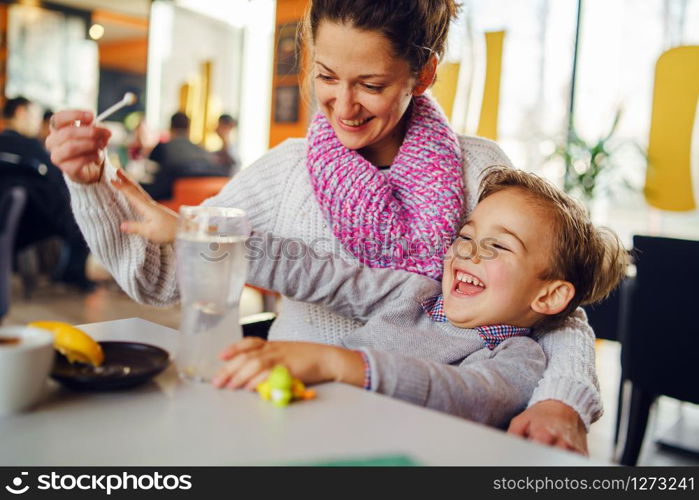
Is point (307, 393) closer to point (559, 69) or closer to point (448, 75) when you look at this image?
point (448, 75)

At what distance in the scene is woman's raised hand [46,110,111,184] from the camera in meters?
0.96

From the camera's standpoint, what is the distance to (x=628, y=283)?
8.22 feet

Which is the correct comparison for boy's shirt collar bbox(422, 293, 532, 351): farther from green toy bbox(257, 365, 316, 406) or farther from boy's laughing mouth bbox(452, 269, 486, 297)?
green toy bbox(257, 365, 316, 406)

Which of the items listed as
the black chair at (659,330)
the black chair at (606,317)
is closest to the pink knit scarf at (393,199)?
the black chair at (659,330)

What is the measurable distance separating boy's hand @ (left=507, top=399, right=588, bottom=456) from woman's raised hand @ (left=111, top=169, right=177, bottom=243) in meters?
0.60

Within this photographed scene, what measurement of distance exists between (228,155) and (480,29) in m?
2.81

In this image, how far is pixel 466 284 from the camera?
1.15 metres

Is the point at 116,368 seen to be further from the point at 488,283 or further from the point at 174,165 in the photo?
the point at 174,165

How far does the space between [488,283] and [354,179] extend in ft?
1.22

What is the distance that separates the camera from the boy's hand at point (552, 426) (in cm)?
84

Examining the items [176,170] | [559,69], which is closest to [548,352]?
[559,69]

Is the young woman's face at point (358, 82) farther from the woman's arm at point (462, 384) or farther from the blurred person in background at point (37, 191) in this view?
the blurred person in background at point (37, 191)

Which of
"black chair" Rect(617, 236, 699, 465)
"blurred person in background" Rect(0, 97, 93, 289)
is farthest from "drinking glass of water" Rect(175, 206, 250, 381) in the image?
"blurred person in background" Rect(0, 97, 93, 289)

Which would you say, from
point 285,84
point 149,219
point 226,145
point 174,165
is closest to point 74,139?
point 149,219
